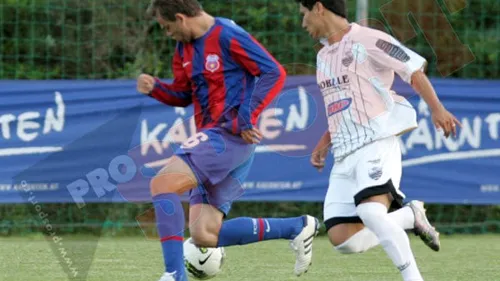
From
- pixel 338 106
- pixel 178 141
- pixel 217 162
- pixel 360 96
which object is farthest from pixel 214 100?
pixel 178 141

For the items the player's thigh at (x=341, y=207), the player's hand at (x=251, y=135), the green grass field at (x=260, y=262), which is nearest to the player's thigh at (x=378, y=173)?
the player's thigh at (x=341, y=207)

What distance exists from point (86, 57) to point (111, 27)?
39 cm

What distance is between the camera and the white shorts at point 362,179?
221 inches

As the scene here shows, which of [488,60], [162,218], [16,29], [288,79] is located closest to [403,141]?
[288,79]

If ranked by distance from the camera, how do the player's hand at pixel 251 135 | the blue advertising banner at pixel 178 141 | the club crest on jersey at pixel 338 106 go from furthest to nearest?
the blue advertising banner at pixel 178 141 → the player's hand at pixel 251 135 → the club crest on jersey at pixel 338 106

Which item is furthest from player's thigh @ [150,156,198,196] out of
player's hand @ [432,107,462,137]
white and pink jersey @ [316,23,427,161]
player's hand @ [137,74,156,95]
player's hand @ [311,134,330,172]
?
player's hand @ [432,107,462,137]

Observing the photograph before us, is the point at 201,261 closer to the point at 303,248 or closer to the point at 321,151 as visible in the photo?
the point at 303,248

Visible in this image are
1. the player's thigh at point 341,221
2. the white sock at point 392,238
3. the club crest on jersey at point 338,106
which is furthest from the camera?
the player's thigh at point 341,221

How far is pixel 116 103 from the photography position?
1050 centimetres

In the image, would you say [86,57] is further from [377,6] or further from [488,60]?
[488,60]

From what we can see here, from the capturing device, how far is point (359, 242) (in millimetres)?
5918

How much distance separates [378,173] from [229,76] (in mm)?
1029

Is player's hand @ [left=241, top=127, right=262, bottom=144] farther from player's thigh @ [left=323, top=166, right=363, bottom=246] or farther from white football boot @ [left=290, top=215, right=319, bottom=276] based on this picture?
white football boot @ [left=290, top=215, right=319, bottom=276]

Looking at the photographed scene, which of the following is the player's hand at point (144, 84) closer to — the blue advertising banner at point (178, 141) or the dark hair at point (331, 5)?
the dark hair at point (331, 5)
